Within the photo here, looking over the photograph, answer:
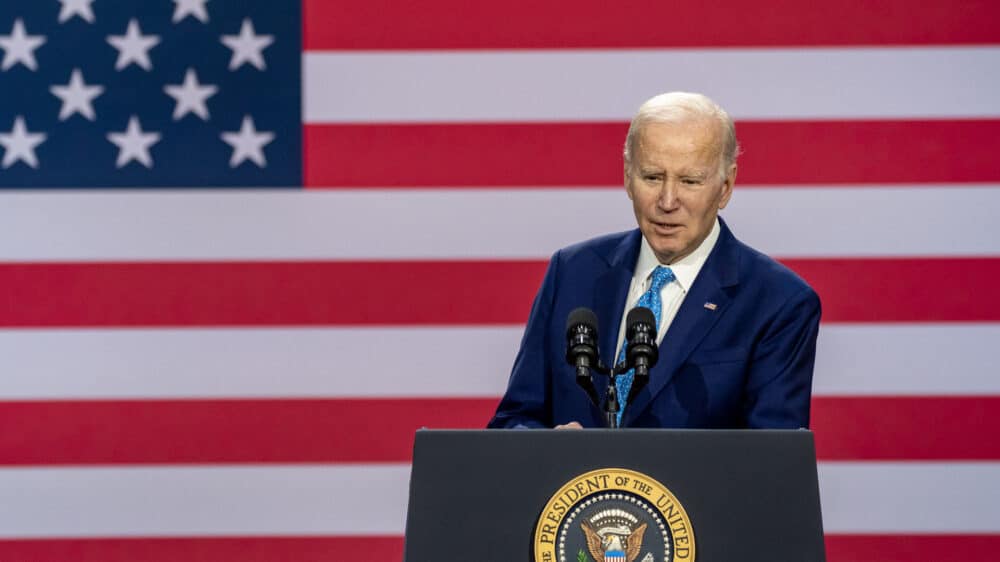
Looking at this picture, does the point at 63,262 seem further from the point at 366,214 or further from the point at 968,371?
the point at 968,371

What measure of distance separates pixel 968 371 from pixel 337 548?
1542mm

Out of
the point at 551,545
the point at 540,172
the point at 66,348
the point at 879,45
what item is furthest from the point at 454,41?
the point at 551,545

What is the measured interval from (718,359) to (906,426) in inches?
50.7

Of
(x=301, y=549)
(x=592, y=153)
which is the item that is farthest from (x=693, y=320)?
(x=301, y=549)

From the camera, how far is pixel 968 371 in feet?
9.00

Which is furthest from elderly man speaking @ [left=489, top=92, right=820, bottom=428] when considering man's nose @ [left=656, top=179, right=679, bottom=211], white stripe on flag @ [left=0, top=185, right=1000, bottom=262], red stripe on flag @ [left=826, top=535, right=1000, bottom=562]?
red stripe on flag @ [left=826, top=535, right=1000, bottom=562]

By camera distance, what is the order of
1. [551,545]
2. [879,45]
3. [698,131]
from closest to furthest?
[551,545] < [698,131] < [879,45]

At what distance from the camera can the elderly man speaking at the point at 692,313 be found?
164 cm

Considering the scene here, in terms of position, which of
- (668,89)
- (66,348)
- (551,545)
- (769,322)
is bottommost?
(551,545)

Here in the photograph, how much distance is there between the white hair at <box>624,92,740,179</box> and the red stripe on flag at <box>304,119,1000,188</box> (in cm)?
106

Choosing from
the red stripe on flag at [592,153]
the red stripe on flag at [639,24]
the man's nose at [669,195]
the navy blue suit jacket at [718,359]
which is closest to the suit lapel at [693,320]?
the navy blue suit jacket at [718,359]

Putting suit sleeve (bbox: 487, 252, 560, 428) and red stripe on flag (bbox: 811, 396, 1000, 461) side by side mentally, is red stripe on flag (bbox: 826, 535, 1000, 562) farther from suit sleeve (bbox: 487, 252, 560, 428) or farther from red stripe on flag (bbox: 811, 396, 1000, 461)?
suit sleeve (bbox: 487, 252, 560, 428)

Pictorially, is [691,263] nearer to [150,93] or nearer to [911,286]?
[911,286]

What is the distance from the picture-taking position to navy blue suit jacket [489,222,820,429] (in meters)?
1.66
